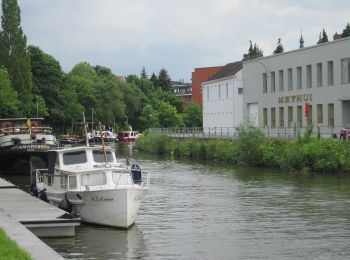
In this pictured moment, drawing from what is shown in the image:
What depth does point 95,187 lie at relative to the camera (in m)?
28.2

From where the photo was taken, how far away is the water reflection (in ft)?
73.3

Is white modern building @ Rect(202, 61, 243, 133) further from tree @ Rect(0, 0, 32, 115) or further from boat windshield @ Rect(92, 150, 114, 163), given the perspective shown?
boat windshield @ Rect(92, 150, 114, 163)

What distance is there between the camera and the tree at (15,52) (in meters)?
102

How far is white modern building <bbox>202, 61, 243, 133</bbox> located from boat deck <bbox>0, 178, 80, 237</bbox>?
64.2 meters

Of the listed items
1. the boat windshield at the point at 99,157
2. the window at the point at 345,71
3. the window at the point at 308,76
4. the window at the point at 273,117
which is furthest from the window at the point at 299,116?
the boat windshield at the point at 99,157

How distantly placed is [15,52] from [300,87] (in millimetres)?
41165

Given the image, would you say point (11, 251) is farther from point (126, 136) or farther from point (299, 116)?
point (126, 136)

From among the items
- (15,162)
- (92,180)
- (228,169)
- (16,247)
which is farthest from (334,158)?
(16,247)

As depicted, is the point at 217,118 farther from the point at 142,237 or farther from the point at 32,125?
the point at 142,237

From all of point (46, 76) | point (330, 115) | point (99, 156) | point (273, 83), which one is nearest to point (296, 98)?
point (273, 83)

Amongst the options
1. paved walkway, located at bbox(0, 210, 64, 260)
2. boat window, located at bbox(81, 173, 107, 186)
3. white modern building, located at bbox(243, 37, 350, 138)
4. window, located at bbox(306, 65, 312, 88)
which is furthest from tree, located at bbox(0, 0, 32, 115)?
paved walkway, located at bbox(0, 210, 64, 260)

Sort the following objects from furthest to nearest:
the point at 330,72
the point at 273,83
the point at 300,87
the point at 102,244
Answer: the point at 273,83 → the point at 300,87 → the point at 330,72 → the point at 102,244

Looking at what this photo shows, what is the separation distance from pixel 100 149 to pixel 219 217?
5479 mm

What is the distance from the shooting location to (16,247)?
16797 millimetres
